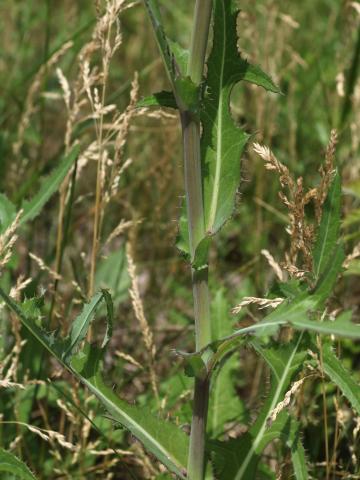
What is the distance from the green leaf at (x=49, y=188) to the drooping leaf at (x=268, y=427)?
0.72 m

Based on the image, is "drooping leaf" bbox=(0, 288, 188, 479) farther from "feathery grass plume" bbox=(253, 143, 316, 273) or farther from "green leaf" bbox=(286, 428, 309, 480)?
"feathery grass plume" bbox=(253, 143, 316, 273)

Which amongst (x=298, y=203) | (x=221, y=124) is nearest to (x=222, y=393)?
(x=298, y=203)

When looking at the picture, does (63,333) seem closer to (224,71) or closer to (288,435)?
(288,435)

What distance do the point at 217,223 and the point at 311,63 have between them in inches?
101

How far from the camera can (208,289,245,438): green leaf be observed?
2014 mm

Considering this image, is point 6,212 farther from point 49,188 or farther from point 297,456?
point 297,456

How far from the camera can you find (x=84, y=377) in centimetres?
150

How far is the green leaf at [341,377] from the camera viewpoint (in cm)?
140

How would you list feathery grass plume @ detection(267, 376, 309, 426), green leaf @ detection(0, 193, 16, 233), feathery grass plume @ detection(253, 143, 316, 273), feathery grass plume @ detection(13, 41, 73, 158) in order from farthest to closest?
feathery grass plume @ detection(13, 41, 73, 158)
green leaf @ detection(0, 193, 16, 233)
feathery grass plume @ detection(253, 143, 316, 273)
feathery grass plume @ detection(267, 376, 309, 426)

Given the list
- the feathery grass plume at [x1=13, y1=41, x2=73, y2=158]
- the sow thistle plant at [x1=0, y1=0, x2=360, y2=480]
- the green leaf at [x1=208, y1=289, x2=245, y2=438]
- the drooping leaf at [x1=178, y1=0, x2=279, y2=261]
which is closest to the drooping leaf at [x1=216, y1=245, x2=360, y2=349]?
the sow thistle plant at [x1=0, y1=0, x2=360, y2=480]

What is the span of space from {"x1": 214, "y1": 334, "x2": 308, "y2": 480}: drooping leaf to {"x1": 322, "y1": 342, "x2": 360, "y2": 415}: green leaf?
0.07m

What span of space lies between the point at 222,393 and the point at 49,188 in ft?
2.36

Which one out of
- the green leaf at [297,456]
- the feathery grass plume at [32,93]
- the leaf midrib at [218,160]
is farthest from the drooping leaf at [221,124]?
the feathery grass plume at [32,93]

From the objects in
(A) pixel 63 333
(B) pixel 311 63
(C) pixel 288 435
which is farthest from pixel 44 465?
(B) pixel 311 63
